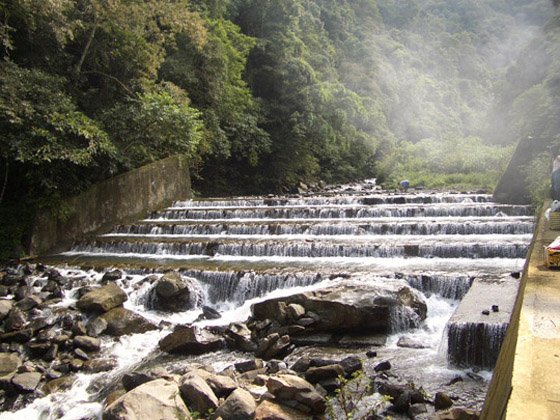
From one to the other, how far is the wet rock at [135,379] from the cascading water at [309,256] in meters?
0.38

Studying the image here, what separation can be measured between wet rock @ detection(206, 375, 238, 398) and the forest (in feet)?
25.6

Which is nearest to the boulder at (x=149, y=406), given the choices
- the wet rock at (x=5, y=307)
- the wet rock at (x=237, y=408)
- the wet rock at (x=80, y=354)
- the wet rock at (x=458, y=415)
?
the wet rock at (x=237, y=408)

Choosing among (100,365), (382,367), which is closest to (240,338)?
(100,365)

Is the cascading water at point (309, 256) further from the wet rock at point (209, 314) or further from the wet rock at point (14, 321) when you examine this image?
the wet rock at point (14, 321)

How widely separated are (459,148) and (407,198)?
1431cm

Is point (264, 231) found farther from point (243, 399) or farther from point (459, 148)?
point (459, 148)

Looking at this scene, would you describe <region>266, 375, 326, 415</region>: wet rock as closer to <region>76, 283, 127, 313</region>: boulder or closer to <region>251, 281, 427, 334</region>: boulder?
<region>251, 281, 427, 334</region>: boulder

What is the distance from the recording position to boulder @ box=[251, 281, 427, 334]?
6660 mm

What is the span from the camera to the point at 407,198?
14008mm

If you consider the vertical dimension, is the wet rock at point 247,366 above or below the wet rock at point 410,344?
below

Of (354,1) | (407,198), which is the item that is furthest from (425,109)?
(407,198)

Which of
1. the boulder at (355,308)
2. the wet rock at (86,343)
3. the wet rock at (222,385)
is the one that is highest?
the boulder at (355,308)

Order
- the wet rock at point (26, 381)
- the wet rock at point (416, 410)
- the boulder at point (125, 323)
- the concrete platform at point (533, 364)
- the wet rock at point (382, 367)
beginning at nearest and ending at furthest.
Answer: the concrete platform at point (533, 364), the wet rock at point (416, 410), the wet rock at point (382, 367), the wet rock at point (26, 381), the boulder at point (125, 323)

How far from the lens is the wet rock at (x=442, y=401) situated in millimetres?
4574
